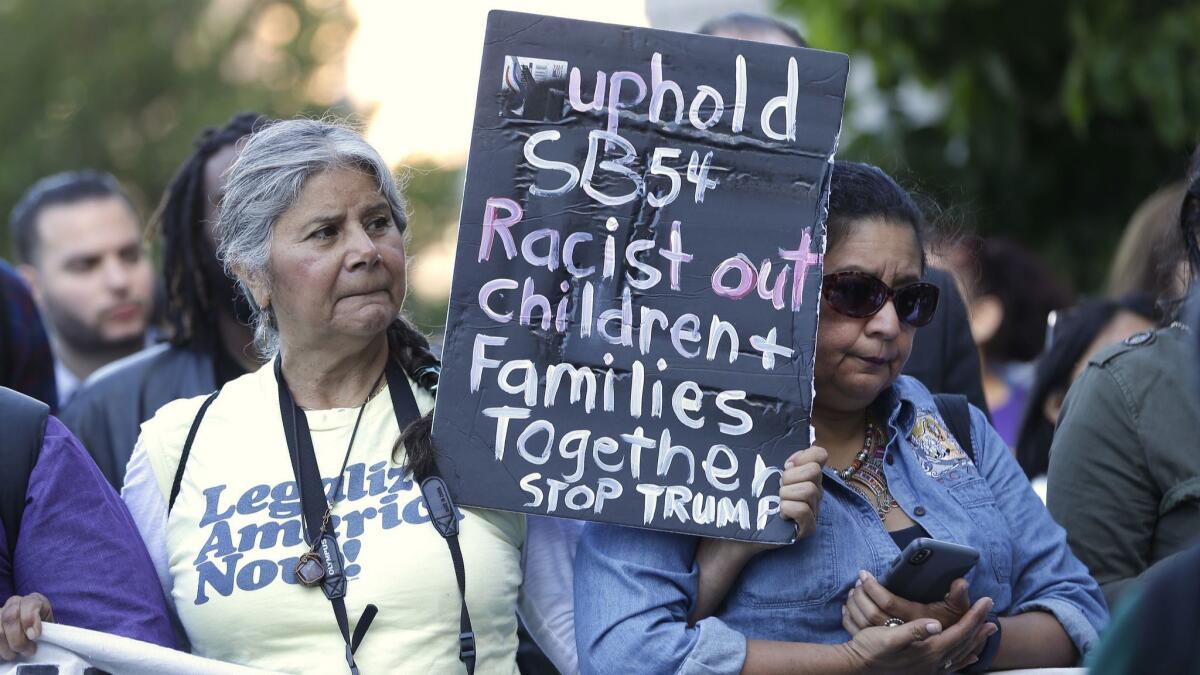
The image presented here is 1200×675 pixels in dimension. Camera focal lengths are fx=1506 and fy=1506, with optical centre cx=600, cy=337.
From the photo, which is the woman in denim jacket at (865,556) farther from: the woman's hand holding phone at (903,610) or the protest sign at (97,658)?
the protest sign at (97,658)

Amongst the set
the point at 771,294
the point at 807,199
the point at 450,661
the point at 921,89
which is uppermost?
the point at 921,89

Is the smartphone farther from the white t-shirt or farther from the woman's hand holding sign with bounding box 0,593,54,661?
the woman's hand holding sign with bounding box 0,593,54,661

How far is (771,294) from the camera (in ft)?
9.63

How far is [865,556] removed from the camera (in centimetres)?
289

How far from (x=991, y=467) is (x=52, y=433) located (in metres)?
1.90

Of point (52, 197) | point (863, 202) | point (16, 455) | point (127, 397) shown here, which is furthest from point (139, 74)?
point (863, 202)

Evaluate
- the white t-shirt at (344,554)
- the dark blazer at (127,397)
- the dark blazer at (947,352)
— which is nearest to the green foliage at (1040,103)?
the dark blazer at (947,352)

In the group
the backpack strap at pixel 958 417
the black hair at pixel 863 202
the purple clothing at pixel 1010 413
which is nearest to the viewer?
the black hair at pixel 863 202

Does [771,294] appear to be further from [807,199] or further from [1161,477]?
[1161,477]

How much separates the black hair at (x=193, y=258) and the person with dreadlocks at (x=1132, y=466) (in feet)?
7.50

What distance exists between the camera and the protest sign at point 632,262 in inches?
115

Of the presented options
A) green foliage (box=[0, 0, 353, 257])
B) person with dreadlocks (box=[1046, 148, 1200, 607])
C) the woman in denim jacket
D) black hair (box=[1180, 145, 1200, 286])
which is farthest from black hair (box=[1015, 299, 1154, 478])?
green foliage (box=[0, 0, 353, 257])

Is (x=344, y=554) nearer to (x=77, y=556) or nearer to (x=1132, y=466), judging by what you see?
(x=77, y=556)

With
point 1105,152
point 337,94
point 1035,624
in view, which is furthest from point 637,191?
point 337,94
